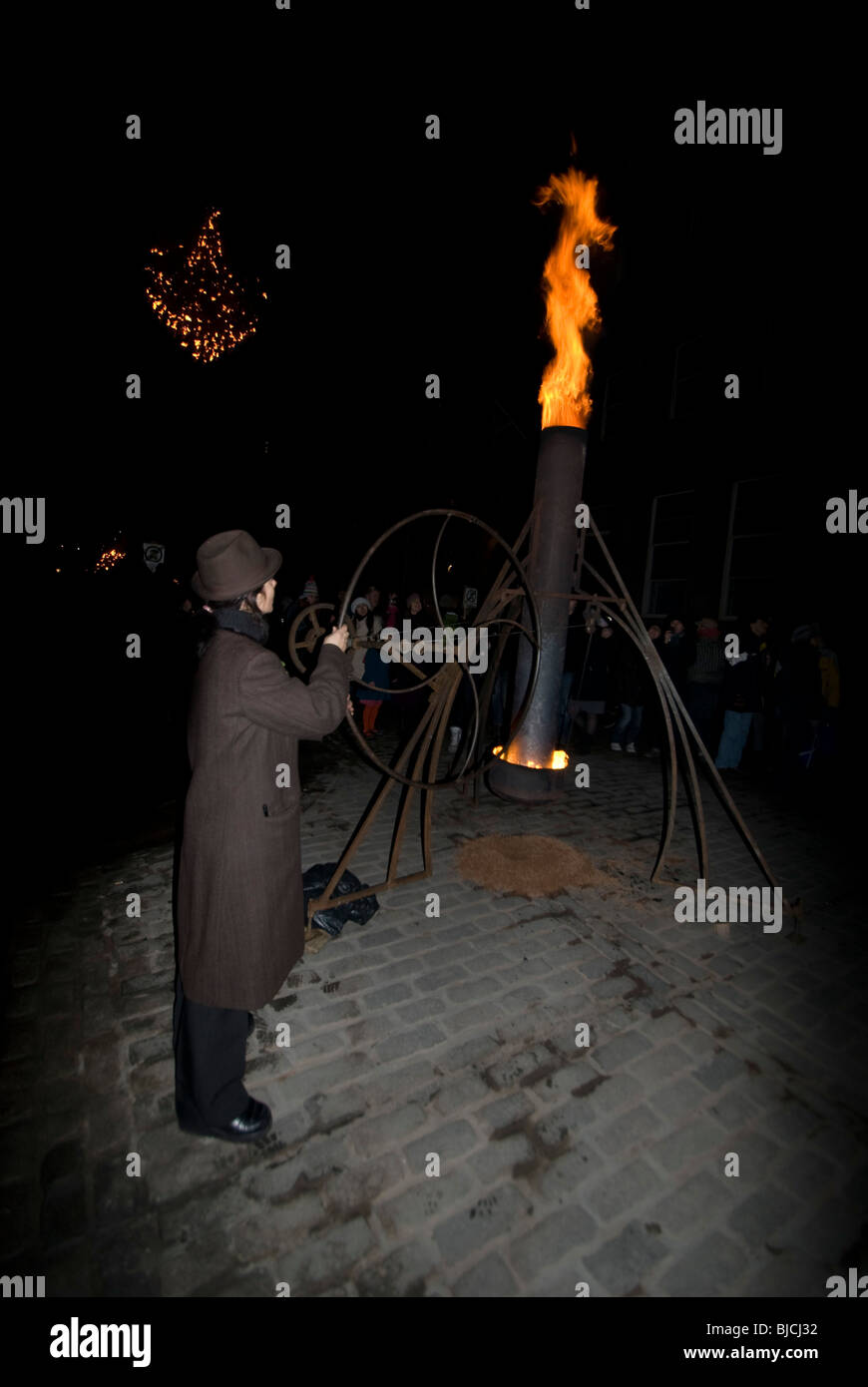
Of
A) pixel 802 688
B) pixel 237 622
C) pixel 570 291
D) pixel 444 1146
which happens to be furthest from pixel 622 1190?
pixel 570 291

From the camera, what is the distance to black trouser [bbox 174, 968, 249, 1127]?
229 centimetres

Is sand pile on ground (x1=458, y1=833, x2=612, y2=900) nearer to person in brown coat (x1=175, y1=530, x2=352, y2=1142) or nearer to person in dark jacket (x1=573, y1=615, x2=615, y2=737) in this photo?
person in brown coat (x1=175, y1=530, x2=352, y2=1142)

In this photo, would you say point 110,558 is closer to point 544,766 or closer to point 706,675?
point 544,766

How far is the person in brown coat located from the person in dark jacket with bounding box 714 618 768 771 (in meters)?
7.35

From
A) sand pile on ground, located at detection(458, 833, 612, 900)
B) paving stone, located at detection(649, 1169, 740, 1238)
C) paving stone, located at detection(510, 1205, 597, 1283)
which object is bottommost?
paving stone, located at detection(649, 1169, 740, 1238)

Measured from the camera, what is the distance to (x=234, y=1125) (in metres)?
2.34

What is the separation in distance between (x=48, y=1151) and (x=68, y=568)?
873 inches

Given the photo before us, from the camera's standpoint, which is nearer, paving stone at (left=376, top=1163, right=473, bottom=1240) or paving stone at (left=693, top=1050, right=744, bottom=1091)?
paving stone at (left=376, top=1163, right=473, bottom=1240)

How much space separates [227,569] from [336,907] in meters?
2.72

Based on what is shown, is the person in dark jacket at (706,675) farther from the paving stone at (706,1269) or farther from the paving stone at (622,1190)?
the paving stone at (706,1269)

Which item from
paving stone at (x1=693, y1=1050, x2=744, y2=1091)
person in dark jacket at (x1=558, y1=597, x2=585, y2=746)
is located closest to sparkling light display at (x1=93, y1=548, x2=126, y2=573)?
person in dark jacket at (x1=558, y1=597, x2=585, y2=746)

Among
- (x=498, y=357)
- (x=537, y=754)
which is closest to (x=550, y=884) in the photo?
(x=537, y=754)

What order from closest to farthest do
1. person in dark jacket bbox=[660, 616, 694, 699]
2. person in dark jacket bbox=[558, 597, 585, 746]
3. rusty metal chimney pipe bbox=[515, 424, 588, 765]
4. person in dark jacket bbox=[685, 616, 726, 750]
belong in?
1. rusty metal chimney pipe bbox=[515, 424, 588, 765]
2. person in dark jacket bbox=[685, 616, 726, 750]
3. person in dark jacket bbox=[660, 616, 694, 699]
4. person in dark jacket bbox=[558, 597, 585, 746]

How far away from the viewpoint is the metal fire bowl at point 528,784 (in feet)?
21.0
